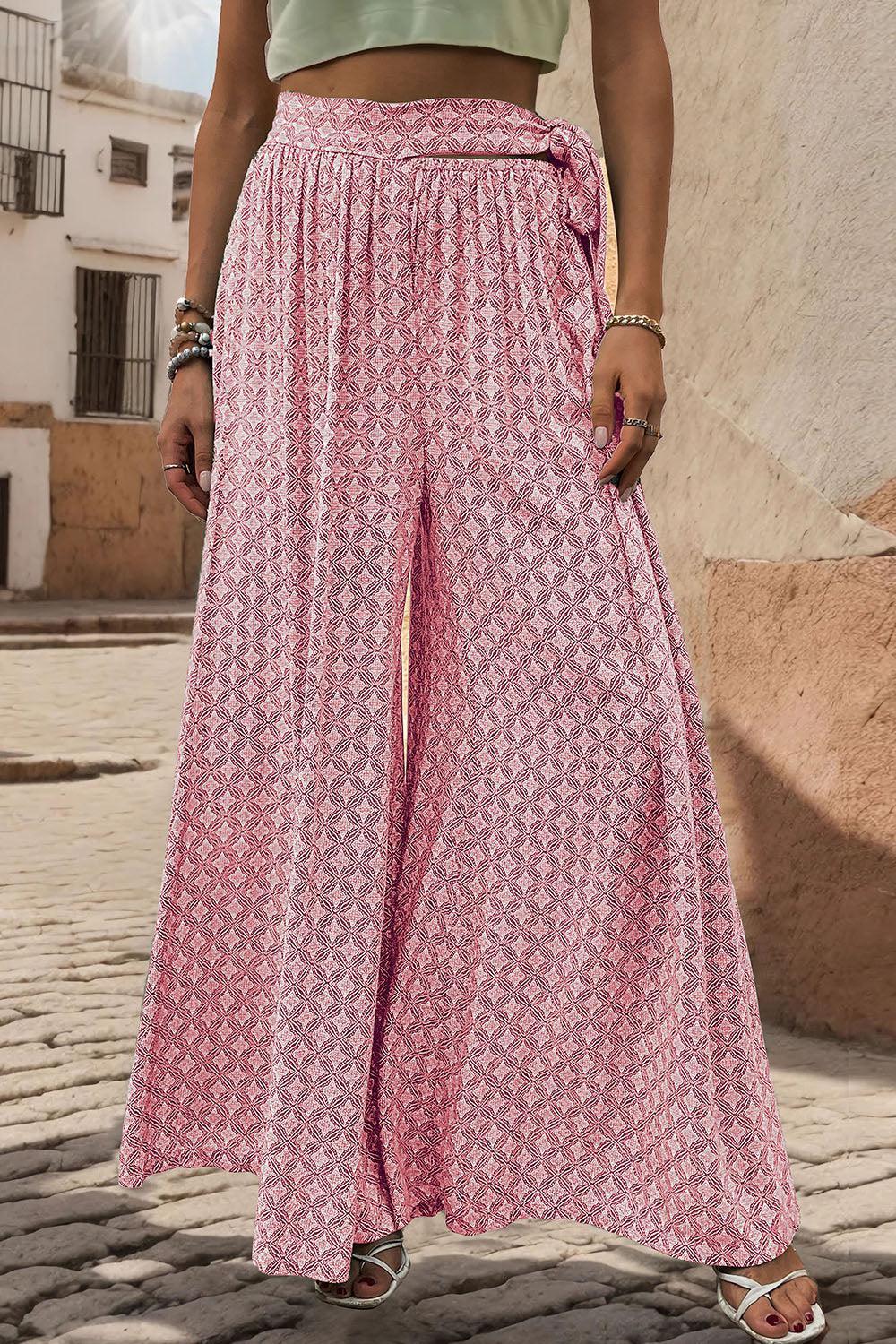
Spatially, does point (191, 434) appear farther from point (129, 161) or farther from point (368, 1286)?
point (129, 161)

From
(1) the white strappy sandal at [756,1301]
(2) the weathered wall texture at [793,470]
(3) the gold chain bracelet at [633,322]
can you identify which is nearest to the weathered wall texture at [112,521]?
(2) the weathered wall texture at [793,470]

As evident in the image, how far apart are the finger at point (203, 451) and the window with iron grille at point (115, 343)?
2037cm

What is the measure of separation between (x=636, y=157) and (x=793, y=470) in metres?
1.43

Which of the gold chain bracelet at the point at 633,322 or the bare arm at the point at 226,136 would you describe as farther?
the bare arm at the point at 226,136

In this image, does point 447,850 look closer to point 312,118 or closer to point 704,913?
point 704,913

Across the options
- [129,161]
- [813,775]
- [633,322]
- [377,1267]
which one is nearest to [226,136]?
[633,322]

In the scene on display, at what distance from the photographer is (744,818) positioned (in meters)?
3.39

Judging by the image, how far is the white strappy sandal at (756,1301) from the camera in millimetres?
1855

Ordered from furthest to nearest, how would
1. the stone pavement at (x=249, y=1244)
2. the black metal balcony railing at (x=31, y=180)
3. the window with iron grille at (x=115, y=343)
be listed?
the window with iron grille at (x=115, y=343), the black metal balcony railing at (x=31, y=180), the stone pavement at (x=249, y=1244)

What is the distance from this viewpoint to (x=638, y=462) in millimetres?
1899

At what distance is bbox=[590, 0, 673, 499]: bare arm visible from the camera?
6.31 feet

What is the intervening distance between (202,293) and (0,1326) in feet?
4.24

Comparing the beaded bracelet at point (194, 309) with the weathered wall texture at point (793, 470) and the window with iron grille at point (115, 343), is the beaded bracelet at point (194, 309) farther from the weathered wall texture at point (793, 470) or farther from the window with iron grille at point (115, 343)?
the window with iron grille at point (115, 343)

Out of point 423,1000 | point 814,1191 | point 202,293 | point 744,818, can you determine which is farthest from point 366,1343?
point 744,818
